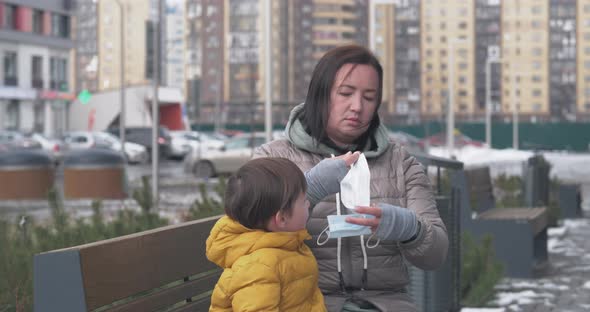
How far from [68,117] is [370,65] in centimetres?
8163

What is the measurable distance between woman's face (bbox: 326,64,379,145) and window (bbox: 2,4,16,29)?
72461mm

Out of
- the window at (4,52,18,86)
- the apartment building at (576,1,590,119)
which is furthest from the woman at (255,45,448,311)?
the apartment building at (576,1,590,119)

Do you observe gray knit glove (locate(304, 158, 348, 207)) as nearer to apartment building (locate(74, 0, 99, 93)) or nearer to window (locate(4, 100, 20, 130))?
window (locate(4, 100, 20, 130))

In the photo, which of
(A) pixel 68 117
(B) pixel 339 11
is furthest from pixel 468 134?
(B) pixel 339 11

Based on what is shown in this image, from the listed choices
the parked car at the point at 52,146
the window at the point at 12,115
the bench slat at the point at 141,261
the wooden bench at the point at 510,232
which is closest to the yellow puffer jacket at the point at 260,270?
the bench slat at the point at 141,261

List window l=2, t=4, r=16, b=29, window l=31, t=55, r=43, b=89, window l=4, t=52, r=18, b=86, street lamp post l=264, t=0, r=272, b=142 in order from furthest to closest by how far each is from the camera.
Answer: window l=31, t=55, r=43, b=89
window l=2, t=4, r=16, b=29
window l=4, t=52, r=18, b=86
street lamp post l=264, t=0, r=272, b=142

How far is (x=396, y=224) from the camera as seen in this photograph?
3.57 m

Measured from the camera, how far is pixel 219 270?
17.0 ft

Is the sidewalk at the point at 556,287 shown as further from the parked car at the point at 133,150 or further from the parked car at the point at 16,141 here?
the parked car at the point at 133,150

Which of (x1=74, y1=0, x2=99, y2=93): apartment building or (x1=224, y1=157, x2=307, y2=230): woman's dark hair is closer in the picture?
(x1=224, y1=157, x2=307, y2=230): woman's dark hair

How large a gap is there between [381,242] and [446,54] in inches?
6237

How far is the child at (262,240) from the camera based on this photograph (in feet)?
11.0

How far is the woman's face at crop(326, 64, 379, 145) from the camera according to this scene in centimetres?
393

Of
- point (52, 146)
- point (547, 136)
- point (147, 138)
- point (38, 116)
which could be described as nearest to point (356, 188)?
point (52, 146)
